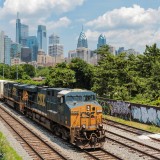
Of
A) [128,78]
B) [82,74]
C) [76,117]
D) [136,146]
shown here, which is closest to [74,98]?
[76,117]

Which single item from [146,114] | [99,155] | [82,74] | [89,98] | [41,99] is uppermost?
[82,74]

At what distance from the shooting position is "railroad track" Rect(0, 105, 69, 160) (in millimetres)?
17872

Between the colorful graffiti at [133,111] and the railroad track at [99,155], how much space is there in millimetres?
10780

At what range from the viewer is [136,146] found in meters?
20.1

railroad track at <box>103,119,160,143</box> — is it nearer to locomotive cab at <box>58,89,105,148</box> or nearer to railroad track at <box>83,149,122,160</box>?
locomotive cab at <box>58,89,105,148</box>

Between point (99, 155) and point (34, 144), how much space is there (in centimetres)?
513

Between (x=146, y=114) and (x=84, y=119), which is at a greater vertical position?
(x=84, y=119)

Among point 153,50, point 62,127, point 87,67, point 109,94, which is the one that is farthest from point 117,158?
point 87,67

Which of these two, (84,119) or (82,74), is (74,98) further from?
(82,74)

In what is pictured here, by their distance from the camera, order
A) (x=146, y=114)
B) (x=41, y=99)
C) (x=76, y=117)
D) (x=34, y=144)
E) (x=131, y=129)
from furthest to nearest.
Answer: (x=146, y=114) → (x=41, y=99) → (x=131, y=129) → (x=34, y=144) → (x=76, y=117)

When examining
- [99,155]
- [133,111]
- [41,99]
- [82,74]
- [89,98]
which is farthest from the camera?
[82,74]

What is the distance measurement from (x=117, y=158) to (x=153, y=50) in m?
37.8

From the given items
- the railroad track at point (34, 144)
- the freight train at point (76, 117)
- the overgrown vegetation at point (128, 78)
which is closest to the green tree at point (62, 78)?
the overgrown vegetation at point (128, 78)

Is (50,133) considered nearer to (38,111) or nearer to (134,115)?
(38,111)
